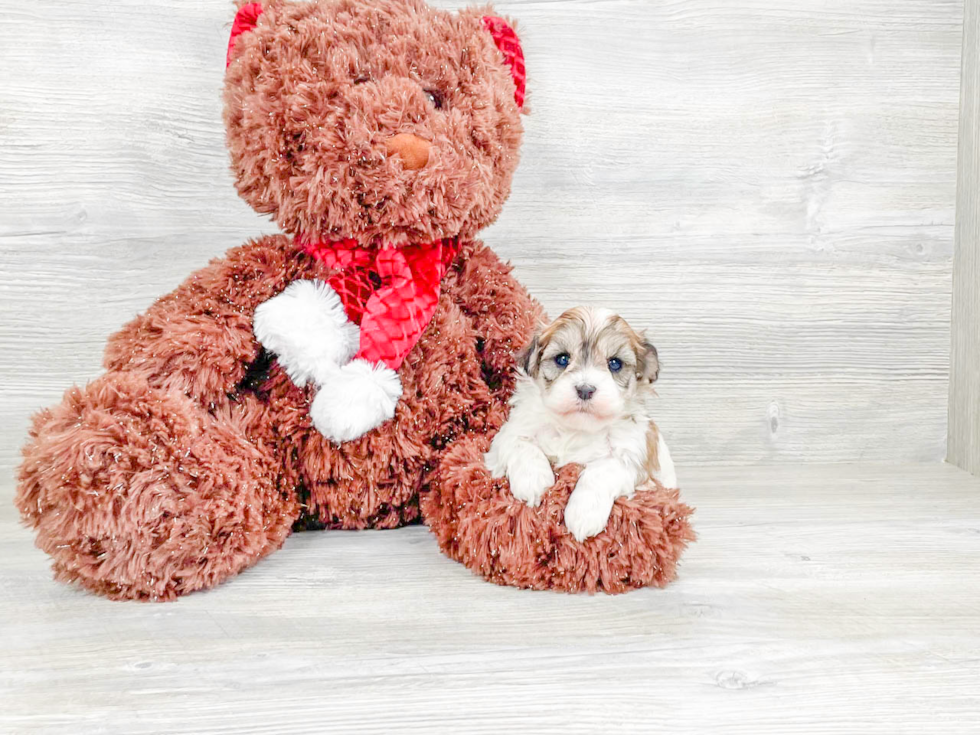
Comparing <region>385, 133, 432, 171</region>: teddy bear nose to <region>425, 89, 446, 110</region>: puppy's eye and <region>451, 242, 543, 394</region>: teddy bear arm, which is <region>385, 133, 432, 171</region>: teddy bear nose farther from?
<region>451, 242, 543, 394</region>: teddy bear arm

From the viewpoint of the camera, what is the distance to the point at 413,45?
1469 millimetres

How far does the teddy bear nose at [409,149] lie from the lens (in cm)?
141

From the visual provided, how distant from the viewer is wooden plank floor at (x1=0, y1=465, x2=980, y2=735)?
100cm

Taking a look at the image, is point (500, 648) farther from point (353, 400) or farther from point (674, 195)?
point (674, 195)

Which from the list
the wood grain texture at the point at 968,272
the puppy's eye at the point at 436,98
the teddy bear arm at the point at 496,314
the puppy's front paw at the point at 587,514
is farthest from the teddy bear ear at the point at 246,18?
the wood grain texture at the point at 968,272

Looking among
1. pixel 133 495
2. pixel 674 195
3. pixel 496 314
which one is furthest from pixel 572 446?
pixel 674 195

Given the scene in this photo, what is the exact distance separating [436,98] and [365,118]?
0.15 meters

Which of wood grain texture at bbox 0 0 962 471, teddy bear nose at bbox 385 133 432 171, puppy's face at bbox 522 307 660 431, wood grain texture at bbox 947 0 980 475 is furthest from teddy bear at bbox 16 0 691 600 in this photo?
wood grain texture at bbox 947 0 980 475

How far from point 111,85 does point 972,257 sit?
1931 mm

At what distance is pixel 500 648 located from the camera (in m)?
1.16

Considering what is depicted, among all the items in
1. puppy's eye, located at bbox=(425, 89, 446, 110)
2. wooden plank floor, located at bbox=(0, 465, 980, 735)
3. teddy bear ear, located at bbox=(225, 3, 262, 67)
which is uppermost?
teddy bear ear, located at bbox=(225, 3, 262, 67)

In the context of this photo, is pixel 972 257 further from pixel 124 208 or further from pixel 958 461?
pixel 124 208

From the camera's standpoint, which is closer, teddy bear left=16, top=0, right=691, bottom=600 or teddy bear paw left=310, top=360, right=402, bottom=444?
teddy bear left=16, top=0, right=691, bottom=600

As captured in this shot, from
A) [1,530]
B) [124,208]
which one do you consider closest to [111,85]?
[124,208]
